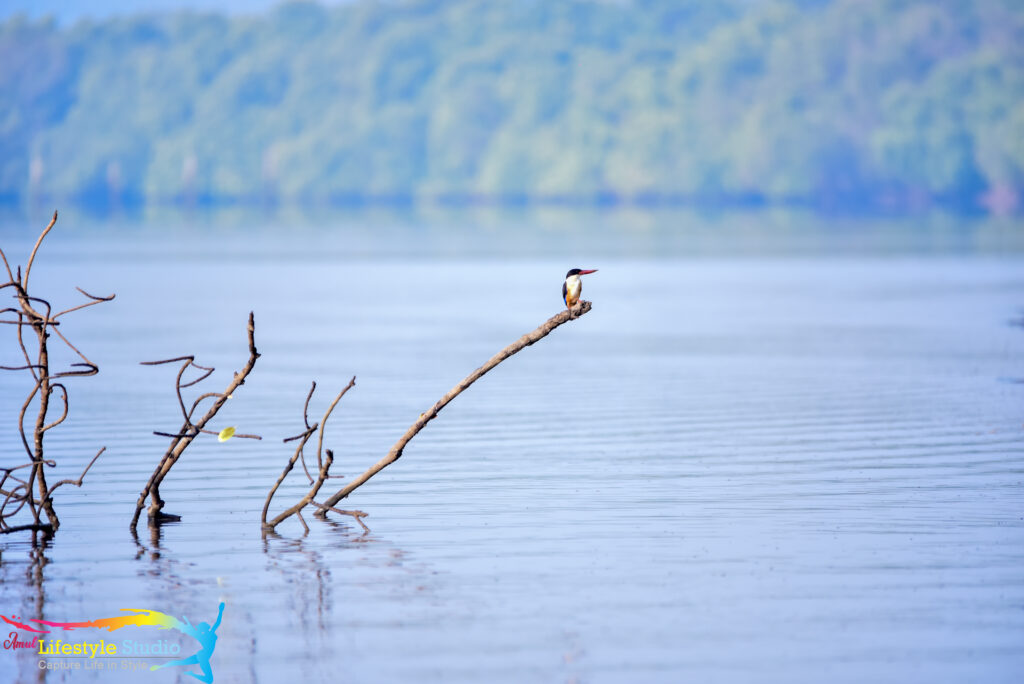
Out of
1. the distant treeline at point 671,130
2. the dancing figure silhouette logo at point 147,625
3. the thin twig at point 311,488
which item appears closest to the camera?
the dancing figure silhouette logo at point 147,625

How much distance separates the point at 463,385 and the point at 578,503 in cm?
240

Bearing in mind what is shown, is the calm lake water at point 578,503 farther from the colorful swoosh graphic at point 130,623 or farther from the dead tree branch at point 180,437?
the dead tree branch at point 180,437

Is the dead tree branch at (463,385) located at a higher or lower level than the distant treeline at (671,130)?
lower

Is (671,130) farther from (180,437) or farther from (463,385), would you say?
(463,385)

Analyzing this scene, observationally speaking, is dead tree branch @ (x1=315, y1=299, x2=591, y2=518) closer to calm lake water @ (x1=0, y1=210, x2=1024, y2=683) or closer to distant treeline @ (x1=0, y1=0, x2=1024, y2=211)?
calm lake water @ (x1=0, y1=210, x2=1024, y2=683)

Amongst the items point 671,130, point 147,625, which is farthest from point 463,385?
point 671,130

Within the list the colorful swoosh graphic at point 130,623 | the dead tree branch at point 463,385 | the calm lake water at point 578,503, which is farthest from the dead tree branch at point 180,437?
the colorful swoosh graphic at point 130,623

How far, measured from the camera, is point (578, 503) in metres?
13.2

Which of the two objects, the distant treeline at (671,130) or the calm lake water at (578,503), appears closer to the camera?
the calm lake water at (578,503)

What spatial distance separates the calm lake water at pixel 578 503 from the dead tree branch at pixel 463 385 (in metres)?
0.52

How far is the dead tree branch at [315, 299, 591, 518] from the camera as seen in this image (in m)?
10.6

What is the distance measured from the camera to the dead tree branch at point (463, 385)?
417 inches

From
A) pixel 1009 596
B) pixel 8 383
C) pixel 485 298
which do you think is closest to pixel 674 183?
pixel 485 298

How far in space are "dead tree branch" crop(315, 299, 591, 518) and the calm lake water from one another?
521mm
